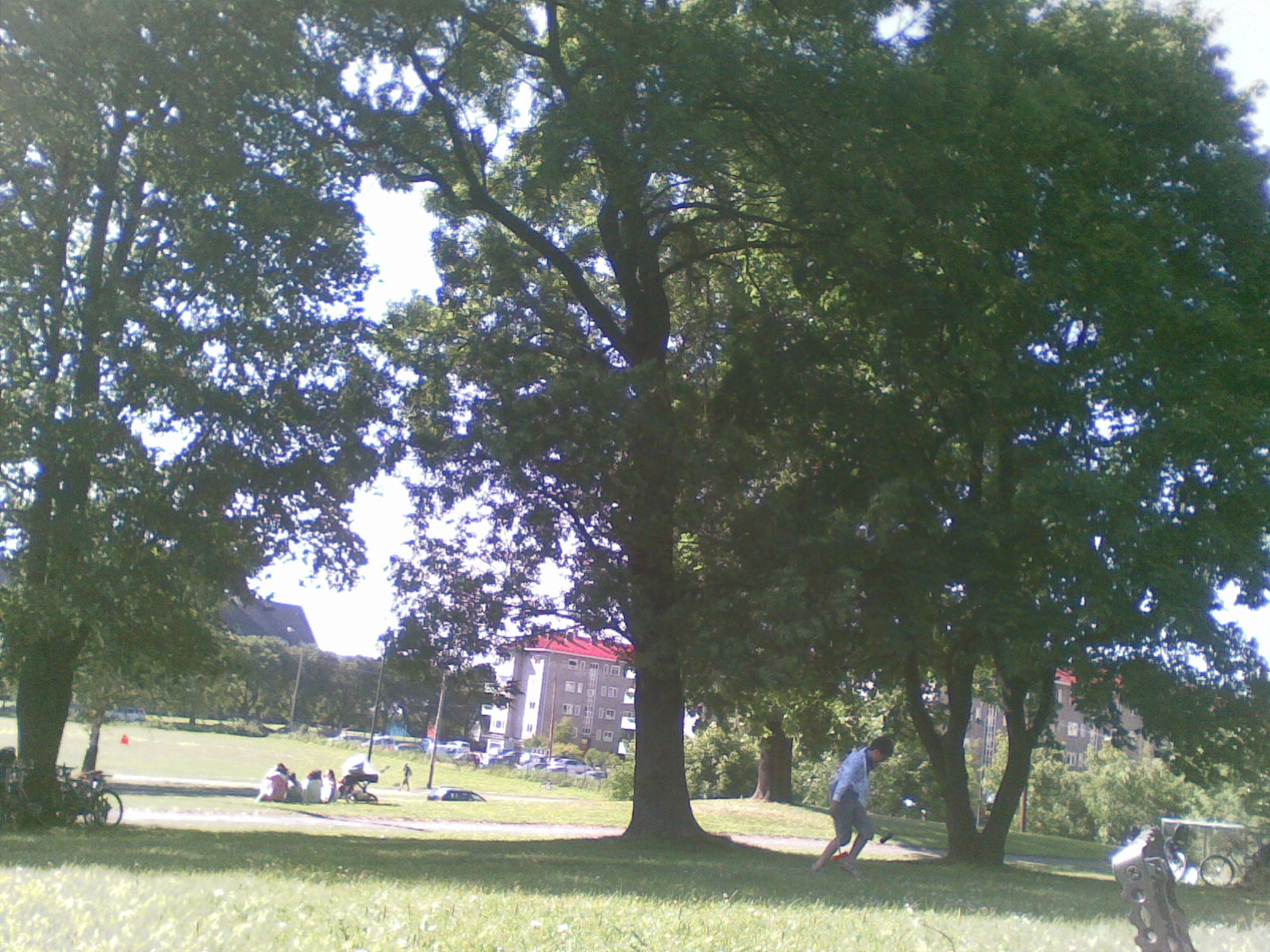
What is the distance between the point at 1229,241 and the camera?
62.0 ft

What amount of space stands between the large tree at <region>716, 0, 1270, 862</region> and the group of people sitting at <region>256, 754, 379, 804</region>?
21621 millimetres

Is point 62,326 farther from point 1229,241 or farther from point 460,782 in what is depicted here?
point 460,782

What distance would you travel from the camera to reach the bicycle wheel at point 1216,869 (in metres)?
21.4

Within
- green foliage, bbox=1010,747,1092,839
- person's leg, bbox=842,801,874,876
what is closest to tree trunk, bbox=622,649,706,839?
person's leg, bbox=842,801,874,876

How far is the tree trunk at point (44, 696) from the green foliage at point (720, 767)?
31296 millimetres

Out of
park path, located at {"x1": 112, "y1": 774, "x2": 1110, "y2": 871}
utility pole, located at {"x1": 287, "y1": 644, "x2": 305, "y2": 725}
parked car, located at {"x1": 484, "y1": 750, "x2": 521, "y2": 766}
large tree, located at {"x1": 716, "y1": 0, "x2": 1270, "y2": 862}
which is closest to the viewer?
large tree, located at {"x1": 716, "y1": 0, "x2": 1270, "y2": 862}

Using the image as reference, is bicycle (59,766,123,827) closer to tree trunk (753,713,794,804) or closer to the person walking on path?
the person walking on path

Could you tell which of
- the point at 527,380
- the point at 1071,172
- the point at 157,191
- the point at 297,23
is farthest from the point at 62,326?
the point at 1071,172

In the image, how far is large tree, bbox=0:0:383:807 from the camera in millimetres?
17828

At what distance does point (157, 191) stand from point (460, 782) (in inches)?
1724

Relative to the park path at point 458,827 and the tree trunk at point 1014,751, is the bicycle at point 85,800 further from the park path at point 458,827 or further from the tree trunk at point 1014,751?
the tree trunk at point 1014,751

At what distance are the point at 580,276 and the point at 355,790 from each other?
76.1 ft

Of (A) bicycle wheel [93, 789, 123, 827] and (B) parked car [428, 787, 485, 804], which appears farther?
(B) parked car [428, 787, 485, 804]

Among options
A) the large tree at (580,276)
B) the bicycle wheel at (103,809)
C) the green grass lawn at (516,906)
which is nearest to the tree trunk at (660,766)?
the large tree at (580,276)
